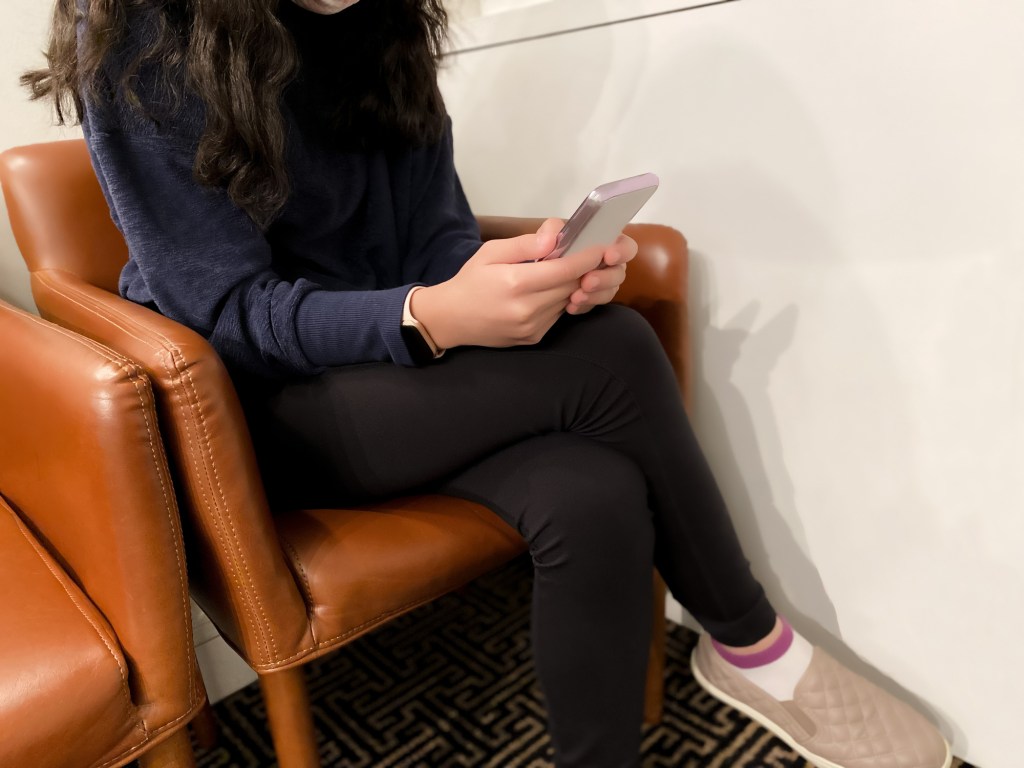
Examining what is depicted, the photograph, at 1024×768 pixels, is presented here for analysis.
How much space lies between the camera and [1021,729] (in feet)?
2.75

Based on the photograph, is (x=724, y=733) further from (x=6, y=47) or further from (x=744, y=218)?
(x=6, y=47)

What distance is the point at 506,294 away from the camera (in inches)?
25.6

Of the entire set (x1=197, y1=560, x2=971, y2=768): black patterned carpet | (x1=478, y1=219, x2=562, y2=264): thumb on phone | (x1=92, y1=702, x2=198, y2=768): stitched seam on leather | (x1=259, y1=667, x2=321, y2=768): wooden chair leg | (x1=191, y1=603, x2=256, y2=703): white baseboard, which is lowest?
(x1=197, y1=560, x2=971, y2=768): black patterned carpet

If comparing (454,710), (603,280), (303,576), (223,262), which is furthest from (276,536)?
(454,710)

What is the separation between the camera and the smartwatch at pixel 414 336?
0.68m

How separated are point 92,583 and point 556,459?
0.40m

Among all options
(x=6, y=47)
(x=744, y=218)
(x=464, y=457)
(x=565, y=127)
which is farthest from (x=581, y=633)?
(x=6, y=47)

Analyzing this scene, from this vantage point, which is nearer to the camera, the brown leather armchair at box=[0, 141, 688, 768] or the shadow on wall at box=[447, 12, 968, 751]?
the brown leather armchair at box=[0, 141, 688, 768]

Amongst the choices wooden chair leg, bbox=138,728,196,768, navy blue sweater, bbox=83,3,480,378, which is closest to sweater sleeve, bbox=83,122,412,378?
navy blue sweater, bbox=83,3,480,378

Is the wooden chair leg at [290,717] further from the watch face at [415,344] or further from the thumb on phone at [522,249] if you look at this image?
the thumb on phone at [522,249]

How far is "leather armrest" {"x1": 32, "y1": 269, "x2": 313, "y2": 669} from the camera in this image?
0.60 meters

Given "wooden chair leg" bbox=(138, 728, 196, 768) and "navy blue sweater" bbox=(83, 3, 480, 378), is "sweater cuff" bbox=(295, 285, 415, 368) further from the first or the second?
"wooden chair leg" bbox=(138, 728, 196, 768)

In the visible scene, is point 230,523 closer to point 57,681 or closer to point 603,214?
point 57,681

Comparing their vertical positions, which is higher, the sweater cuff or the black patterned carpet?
the sweater cuff
